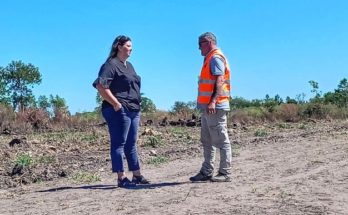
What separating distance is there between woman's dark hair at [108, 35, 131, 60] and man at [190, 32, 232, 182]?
112 centimetres

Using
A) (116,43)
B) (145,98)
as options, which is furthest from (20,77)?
(116,43)

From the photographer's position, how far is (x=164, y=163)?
1107 centimetres

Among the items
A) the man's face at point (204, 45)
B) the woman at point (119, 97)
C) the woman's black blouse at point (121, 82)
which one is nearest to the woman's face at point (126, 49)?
the woman at point (119, 97)

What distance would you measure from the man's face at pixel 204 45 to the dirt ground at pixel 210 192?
191 cm

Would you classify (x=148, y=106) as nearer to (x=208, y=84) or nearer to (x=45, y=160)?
(x=45, y=160)

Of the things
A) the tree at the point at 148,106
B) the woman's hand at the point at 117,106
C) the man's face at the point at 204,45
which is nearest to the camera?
the woman's hand at the point at 117,106

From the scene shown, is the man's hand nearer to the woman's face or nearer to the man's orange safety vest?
the man's orange safety vest

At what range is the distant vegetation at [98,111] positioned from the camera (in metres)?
21.1

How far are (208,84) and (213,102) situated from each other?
0.28 metres

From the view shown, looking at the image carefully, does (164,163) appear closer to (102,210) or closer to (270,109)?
(102,210)

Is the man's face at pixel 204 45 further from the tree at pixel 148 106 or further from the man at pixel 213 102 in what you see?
the tree at pixel 148 106

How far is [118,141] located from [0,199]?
177cm

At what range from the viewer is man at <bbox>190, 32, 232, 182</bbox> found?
8.30 meters

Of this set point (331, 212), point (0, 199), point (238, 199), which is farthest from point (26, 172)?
point (331, 212)
